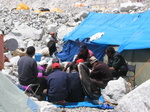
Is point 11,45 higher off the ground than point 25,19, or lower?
lower

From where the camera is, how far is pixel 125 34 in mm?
8953

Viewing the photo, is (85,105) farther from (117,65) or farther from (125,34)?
(125,34)

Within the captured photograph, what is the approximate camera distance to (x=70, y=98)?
5.74 metres

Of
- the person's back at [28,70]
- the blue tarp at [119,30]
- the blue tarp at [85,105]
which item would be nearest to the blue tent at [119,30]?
the blue tarp at [119,30]

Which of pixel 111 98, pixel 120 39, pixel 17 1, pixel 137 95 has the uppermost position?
pixel 17 1

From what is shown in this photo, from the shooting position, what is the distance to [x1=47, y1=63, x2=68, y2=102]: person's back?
544 cm

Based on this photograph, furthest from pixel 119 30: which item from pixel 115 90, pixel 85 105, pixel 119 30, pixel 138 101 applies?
pixel 138 101

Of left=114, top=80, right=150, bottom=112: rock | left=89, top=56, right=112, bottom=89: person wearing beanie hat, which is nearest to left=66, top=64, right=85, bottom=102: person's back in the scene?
left=89, top=56, right=112, bottom=89: person wearing beanie hat

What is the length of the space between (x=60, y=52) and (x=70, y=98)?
242 inches

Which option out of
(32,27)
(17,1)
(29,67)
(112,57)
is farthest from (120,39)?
(17,1)

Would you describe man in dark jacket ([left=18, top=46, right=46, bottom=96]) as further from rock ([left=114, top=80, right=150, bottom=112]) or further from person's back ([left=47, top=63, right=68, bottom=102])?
rock ([left=114, top=80, right=150, bottom=112])

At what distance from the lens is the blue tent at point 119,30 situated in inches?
309

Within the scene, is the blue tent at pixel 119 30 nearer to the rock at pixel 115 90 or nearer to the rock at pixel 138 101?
the rock at pixel 115 90

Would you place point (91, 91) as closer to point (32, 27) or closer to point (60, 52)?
point (60, 52)
